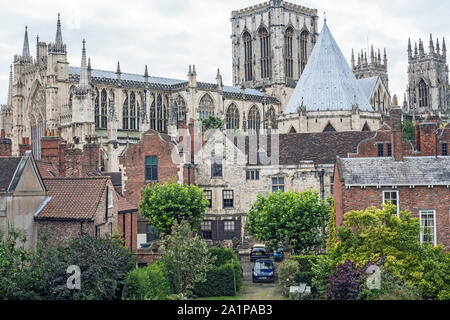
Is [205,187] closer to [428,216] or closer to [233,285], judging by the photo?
[233,285]

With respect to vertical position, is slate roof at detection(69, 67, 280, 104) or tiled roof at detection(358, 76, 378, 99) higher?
slate roof at detection(69, 67, 280, 104)

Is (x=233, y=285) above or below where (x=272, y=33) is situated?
below

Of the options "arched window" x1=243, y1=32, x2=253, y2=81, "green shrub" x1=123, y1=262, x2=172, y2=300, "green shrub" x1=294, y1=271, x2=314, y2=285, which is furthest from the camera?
"arched window" x1=243, y1=32, x2=253, y2=81

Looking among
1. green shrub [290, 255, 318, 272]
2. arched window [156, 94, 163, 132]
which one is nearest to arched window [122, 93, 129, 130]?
arched window [156, 94, 163, 132]

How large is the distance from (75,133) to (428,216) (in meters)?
50.7

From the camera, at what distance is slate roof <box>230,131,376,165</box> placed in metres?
45.9

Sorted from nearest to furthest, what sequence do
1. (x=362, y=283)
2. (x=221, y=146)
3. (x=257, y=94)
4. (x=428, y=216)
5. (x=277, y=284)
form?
(x=362, y=283) → (x=428, y=216) → (x=277, y=284) → (x=221, y=146) → (x=257, y=94)

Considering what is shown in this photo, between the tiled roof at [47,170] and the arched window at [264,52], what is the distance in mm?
73836

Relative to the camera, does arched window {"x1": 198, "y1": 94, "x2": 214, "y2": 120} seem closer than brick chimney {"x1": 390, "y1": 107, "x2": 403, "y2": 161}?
No

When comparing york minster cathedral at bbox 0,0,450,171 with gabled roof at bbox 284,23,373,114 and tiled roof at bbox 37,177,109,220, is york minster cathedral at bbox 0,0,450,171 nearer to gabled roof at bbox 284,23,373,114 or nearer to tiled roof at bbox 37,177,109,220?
gabled roof at bbox 284,23,373,114

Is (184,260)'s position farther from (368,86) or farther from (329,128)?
(368,86)

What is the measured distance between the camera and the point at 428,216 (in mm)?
29984

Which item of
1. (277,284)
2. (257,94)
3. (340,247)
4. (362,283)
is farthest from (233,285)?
(257,94)

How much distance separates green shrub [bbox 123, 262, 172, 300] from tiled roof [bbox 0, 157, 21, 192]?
311 inches
